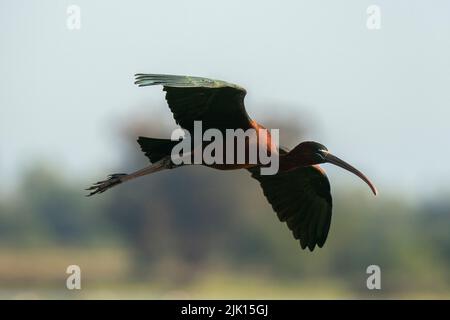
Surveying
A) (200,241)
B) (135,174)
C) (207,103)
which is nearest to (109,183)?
(135,174)

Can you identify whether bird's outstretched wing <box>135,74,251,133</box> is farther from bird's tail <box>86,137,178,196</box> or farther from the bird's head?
the bird's head

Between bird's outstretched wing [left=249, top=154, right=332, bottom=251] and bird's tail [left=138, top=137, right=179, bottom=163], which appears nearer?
bird's tail [left=138, top=137, right=179, bottom=163]

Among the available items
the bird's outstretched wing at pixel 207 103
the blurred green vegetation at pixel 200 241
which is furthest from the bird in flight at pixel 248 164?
the blurred green vegetation at pixel 200 241

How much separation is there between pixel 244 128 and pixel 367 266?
16327mm

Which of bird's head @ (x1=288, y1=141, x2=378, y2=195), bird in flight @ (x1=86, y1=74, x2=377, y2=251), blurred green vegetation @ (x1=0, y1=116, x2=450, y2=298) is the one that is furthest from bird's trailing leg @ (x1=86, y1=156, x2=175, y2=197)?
blurred green vegetation @ (x1=0, y1=116, x2=450, y2=298)

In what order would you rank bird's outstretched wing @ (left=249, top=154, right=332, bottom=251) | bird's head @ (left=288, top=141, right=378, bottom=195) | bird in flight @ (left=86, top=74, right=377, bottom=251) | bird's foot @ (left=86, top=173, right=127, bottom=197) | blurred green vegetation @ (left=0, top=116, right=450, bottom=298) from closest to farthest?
bird in flight @ (left=86, top=74, right=377, bottom=251) → bird's head @ (left=288, top=141, right=378, bottom=195) → bird's foot @ (left=86, top=173, right=127, bottom=197) → bird's outstretched wing @ (left=249, top=154, right=332, bottom=251) → blurred green vegetation @ (left=0, top=116, right=450, bottom=298)

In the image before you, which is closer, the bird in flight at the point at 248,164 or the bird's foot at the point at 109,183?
the bird in flight at the point at 248,164

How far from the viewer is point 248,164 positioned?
29.3 feet

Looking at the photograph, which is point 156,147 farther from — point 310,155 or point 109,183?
point 310,155

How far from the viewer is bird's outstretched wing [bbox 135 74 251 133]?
845cm

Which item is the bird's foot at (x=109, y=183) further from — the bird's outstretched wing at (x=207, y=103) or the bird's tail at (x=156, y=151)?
the bird's outstretched wing at (x=207, y=103)

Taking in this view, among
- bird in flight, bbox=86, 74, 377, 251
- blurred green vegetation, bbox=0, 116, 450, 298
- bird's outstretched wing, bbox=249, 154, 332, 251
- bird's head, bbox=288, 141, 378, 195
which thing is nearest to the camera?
bird in flight, bbox=86, 74, 377, 251

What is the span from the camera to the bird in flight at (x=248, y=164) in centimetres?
858

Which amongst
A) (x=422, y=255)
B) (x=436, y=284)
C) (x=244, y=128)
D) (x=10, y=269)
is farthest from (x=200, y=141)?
(x=422, y=255)
